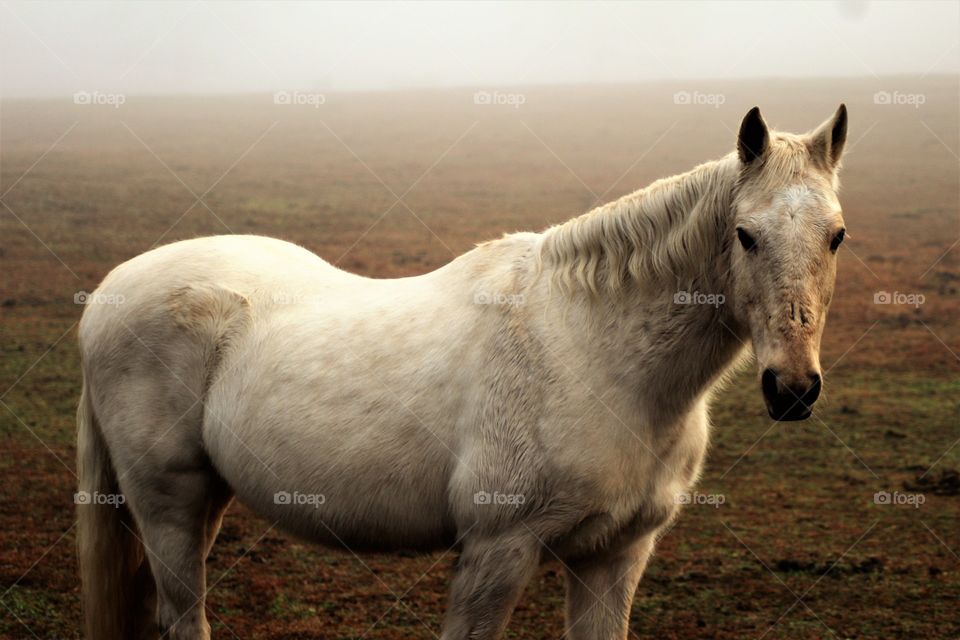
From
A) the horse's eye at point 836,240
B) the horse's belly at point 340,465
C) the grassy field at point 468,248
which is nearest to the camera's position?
the horse's eye at point 836,240

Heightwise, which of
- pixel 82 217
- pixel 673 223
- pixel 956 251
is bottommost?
pixel 956 251

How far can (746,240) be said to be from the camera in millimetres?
2758

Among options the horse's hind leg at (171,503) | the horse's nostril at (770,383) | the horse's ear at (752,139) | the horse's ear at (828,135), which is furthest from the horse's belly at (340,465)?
the horse's ear at (828,135)

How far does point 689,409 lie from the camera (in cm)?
320

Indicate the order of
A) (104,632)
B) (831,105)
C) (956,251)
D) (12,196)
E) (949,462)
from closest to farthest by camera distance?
(104,632), (949,462), (956,251), (12,196), (831,105)

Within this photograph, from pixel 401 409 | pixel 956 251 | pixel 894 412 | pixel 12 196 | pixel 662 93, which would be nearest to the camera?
pixel 401 409

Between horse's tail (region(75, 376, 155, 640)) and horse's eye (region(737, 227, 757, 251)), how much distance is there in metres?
2.97

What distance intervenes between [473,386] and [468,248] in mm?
17998

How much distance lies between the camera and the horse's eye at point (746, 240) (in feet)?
8.97

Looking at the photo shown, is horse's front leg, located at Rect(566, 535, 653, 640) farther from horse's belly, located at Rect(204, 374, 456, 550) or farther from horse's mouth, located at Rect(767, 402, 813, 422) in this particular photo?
horse's mouth, located at Rect(767, 402, 813, 422)

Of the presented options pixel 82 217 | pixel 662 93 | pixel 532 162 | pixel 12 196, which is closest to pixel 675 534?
pixel 82 217

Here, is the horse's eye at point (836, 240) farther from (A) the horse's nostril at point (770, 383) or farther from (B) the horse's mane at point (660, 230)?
(A) the horse's nostril at point (770, 383)

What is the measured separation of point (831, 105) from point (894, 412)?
29559mm

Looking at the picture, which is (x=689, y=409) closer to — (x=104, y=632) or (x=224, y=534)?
(x=104, y=632)
